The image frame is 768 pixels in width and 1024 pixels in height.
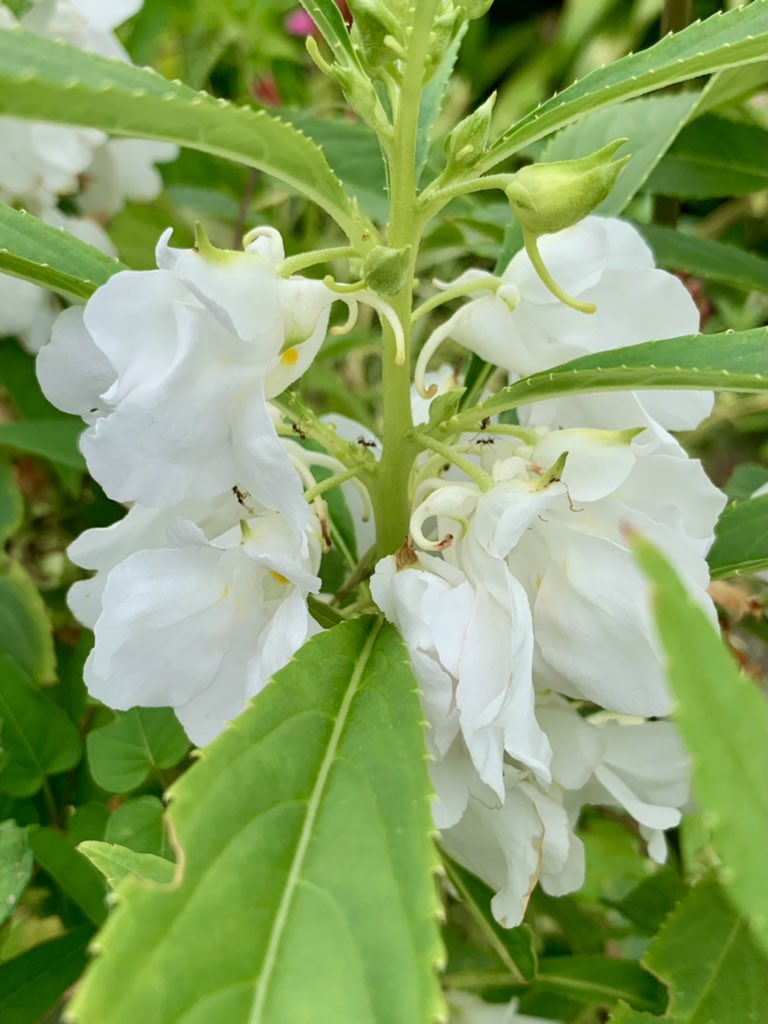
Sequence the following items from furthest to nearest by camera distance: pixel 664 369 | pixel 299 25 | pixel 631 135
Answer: pixel 299 25
pixel 631 135
pixel 664 369

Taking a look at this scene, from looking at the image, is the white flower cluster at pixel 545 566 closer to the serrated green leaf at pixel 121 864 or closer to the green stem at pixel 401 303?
the green stem at pixel 401 303

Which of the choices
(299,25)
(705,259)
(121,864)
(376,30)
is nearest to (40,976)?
(121,864)

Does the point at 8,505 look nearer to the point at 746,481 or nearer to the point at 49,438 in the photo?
the point at 49,438

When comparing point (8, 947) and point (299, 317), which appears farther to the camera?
point (8, 947)

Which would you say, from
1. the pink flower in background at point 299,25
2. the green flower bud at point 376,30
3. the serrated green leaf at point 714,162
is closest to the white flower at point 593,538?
the green flower bud at point 376,30

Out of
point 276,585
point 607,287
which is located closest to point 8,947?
point 276,585

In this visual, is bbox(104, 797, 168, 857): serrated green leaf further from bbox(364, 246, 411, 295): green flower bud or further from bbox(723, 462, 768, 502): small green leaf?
bbox(723, 462, 768, 502): small green leaf

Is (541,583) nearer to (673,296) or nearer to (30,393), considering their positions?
(673,296)
